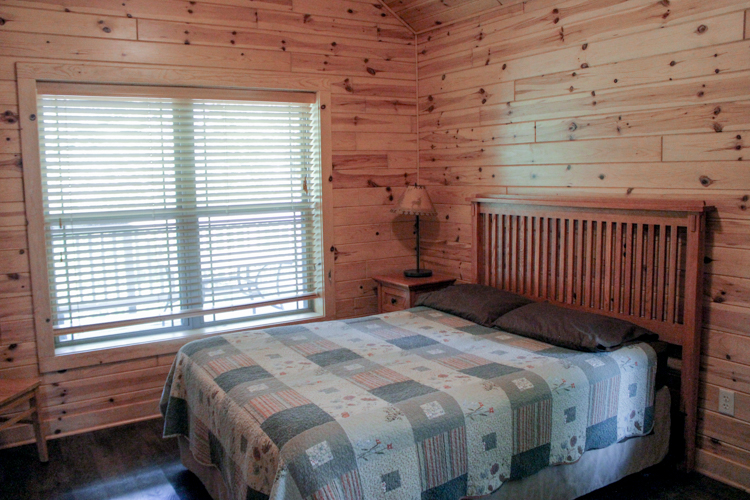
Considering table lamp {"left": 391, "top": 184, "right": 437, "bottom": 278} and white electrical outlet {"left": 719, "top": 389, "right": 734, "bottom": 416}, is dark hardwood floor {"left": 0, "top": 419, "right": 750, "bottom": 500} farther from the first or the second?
table lamp {"left": 391, "top": 184, "right": 437, "bottom": 278}

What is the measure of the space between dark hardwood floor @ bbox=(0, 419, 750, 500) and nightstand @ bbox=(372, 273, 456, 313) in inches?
61.1

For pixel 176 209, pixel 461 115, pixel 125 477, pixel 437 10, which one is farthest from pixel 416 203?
pixel 125 477

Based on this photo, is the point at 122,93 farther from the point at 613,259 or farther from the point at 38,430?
the point at 613,259

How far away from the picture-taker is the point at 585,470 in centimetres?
256

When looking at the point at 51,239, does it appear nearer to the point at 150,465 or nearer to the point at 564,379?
the point at 150,465

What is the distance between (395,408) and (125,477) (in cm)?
156

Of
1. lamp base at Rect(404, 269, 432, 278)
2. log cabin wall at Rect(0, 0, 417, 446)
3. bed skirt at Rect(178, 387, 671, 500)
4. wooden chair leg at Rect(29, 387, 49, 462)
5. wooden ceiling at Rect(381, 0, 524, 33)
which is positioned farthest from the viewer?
lamp base at Rect(404, 269, 432, 278)

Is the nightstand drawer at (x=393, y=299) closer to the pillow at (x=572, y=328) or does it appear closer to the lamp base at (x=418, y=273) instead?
the lamp base at (x=418, y=273)

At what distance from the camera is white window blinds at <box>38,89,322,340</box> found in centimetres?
338

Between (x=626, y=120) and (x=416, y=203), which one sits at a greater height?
(x=626, y=120)

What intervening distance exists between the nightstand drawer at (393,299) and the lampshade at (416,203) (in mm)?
510

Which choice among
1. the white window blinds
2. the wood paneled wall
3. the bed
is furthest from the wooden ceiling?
the bed

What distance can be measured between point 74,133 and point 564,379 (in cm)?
275

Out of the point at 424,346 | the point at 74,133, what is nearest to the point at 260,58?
the point at 74,133
